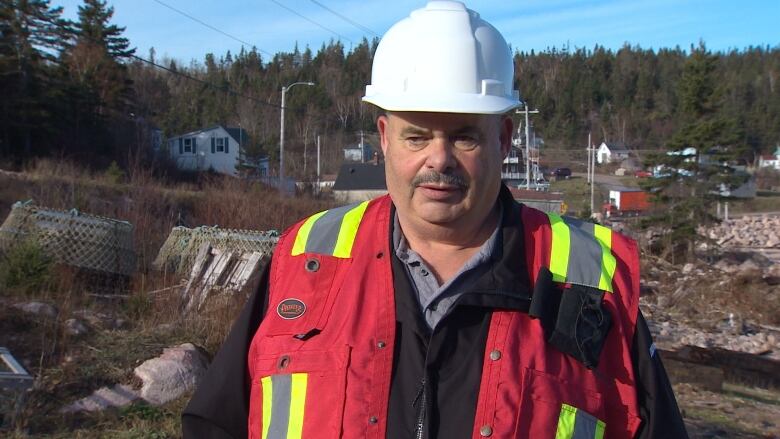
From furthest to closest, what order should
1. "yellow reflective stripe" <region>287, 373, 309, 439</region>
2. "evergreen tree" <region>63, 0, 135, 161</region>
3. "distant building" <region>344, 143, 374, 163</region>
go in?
"distant building" <region>344, 143, 374, 163</region>, "evergreen tree" <region>63, 0, 135, 161</region>, "yellow reflective stripe" <region>287, 373, 309, 439</region>

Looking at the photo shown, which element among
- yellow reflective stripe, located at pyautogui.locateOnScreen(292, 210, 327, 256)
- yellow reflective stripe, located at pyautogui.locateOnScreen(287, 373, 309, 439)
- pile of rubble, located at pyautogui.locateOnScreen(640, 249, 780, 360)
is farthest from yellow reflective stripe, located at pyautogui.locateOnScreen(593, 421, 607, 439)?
pile of rubble, located at pyautogui.locateOnScreen(640, 249, 780, 360)

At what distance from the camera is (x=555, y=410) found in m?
1.88

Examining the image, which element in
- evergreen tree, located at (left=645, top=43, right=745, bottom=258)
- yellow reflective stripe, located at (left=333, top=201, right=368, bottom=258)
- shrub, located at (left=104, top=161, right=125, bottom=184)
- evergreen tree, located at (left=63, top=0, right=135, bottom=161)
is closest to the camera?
yellow reflective stripe, located at (left=333, top=201, right=368, bottom=258)

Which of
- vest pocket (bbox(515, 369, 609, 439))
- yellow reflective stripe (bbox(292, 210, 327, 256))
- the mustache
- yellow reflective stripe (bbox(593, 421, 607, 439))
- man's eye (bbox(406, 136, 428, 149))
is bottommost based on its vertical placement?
yellow reflective stripe (bbox(593, 421, 607, 439))

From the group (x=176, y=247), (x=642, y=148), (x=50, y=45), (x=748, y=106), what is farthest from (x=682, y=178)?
(x=748, y=106)

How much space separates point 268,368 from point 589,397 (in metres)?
0.87

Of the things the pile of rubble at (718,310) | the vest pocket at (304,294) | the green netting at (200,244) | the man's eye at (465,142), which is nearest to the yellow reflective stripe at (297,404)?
the vest pocket at (304,294)

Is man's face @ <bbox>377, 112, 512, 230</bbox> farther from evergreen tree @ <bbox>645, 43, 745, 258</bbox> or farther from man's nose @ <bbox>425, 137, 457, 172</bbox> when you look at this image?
evergreen tree @ <bbox>645, 43, 745, 258</bbox>

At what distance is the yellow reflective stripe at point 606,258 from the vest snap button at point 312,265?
0.81 m

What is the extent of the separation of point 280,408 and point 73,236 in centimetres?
1013

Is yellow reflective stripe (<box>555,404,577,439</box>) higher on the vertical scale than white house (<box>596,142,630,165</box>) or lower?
lower

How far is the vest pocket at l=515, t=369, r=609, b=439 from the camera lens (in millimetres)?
1875

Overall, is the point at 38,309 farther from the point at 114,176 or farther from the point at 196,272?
the point at 114,176

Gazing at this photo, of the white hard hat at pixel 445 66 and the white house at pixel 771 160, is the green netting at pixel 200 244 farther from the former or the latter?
the white house at pixel 771 160
